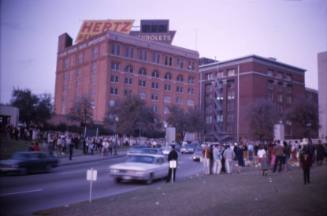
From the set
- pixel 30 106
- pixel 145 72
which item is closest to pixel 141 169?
pixel 30 106

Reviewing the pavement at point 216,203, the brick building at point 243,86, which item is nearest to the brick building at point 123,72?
the brick building at point 243,86

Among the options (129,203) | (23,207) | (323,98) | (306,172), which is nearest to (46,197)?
(23,207)

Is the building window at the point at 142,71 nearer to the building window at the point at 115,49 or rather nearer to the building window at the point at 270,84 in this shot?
the building window at the point at 115,49

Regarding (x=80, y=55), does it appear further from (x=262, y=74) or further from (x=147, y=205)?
(x=147, y=205)

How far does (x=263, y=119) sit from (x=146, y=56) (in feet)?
100

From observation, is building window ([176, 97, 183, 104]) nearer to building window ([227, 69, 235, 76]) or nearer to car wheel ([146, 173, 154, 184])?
building window ([227, 69, 235, 76])

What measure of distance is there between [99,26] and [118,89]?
54.6 feet

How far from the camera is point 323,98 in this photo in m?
40.7

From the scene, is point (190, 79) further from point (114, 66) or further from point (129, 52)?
point (114, 66)

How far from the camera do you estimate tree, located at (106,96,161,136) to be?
6025 centimetres

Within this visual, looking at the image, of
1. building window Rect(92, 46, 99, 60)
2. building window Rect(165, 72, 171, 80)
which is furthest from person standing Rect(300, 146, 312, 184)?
building window Rect(165, 72, 171, 80)

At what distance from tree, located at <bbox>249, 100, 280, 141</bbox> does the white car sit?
→ 4829cm

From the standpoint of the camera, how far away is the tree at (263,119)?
64.2 m

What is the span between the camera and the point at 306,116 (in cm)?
5928
